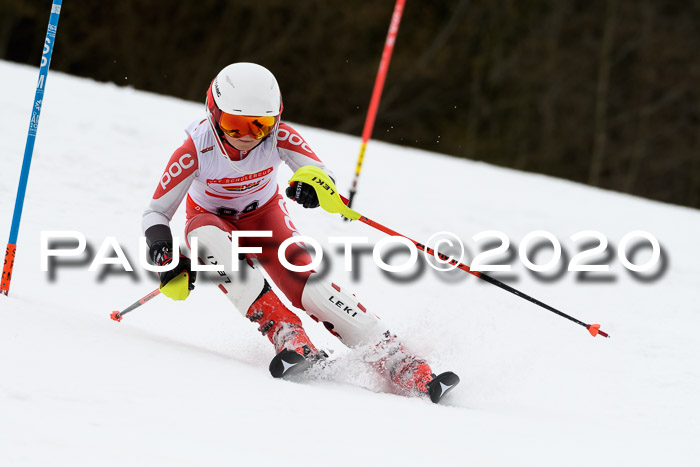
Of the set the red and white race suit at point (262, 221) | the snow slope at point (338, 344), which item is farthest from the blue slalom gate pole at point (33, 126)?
the red and white race suit at point (262, 221)

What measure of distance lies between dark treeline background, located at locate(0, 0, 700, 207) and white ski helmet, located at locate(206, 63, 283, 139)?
14.9 metres

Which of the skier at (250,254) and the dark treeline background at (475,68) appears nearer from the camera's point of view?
the skier at (250,254)

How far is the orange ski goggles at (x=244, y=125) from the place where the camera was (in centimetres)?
325

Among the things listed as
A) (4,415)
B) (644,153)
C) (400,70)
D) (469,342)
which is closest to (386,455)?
(4,415)

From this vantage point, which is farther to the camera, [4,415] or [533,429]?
[533,429]

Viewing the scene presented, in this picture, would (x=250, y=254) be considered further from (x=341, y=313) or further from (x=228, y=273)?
(x=341, y=313)

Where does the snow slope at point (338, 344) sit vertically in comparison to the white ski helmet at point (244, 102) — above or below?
below

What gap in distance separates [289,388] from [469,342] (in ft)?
4.85

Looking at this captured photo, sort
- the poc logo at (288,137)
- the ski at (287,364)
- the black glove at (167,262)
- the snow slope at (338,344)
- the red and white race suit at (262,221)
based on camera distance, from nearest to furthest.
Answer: the snow slope at (338,344) < the ski at (287,364) < the black glove at (167,262) < the red and white race suit at (262,221) < the poc logo at (288,137)

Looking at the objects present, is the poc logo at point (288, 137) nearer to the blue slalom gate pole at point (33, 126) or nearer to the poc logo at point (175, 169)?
the poc logo at point (175, 169)

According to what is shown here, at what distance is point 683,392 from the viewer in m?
4.04

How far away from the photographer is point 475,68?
18.4 metres

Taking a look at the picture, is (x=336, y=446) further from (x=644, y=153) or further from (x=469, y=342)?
(x=644, y=153)

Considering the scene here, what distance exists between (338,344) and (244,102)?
1824mm
